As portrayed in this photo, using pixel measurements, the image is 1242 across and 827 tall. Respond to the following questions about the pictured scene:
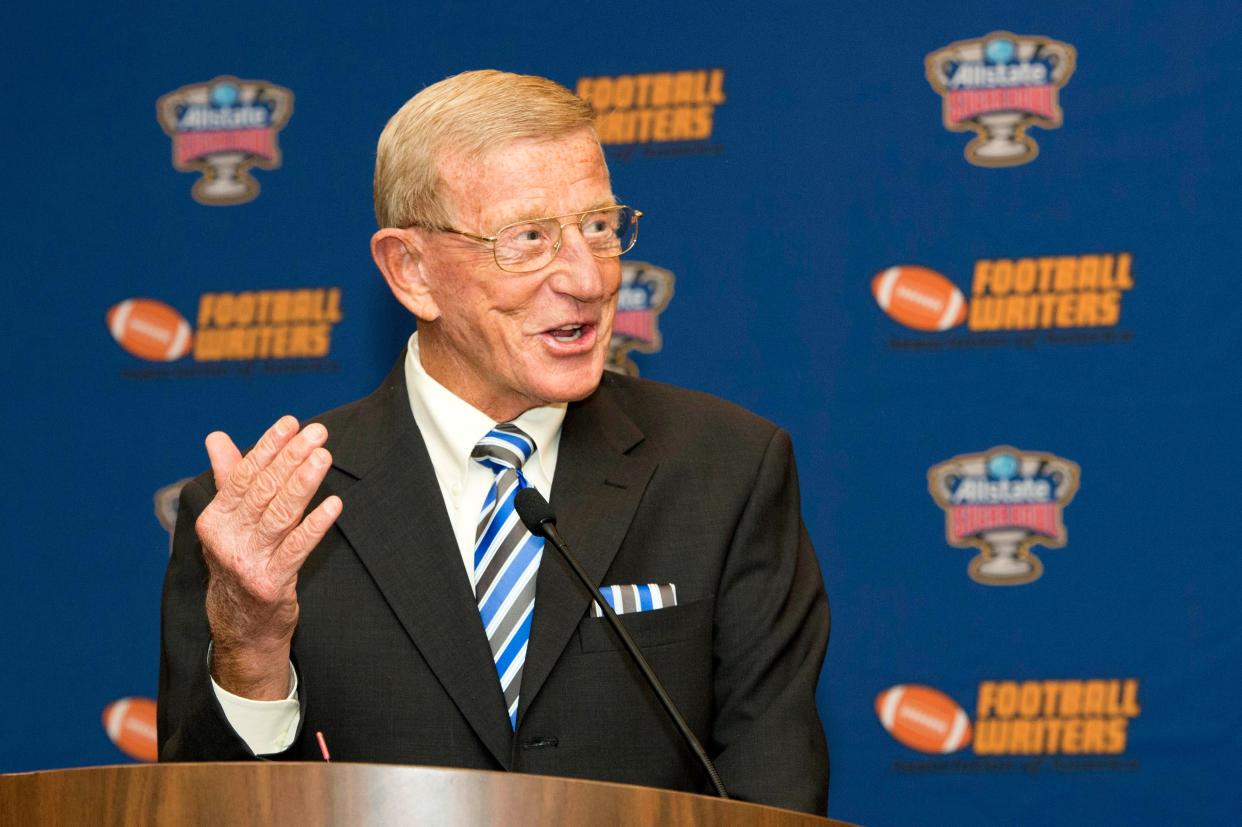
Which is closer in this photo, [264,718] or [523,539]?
[264,718]

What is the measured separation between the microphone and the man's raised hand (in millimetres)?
322

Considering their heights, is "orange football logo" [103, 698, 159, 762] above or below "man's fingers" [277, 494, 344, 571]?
below

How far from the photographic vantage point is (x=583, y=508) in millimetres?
2484

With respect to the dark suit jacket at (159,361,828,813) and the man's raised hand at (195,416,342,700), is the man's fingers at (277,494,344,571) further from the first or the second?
the dark suit jacket at (159,361,828,813)

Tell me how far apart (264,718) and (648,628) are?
23.8 inches

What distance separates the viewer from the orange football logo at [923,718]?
3545 mm

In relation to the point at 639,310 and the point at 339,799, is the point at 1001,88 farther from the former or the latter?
the point at 339,799

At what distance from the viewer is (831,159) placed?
3580mm

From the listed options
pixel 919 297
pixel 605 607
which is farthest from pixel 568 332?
pixel 919 297

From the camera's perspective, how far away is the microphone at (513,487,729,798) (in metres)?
1.91

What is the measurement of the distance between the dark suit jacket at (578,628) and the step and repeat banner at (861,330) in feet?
3.41

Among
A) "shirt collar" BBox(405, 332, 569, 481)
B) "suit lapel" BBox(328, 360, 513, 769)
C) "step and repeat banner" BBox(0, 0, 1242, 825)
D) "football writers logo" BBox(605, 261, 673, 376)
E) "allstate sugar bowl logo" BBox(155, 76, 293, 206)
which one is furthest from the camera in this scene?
"allstate sugar bowl logo" BBox(155, 76, 293, 206)

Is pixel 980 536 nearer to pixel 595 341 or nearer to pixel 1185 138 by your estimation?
pixel 1185 138

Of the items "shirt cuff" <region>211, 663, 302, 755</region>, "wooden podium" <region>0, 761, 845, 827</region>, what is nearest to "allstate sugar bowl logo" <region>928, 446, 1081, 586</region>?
"shirt cuff" <region>211, 663, 302, 755</region>
